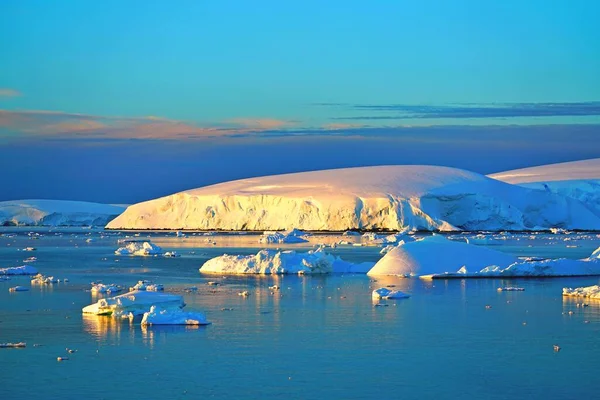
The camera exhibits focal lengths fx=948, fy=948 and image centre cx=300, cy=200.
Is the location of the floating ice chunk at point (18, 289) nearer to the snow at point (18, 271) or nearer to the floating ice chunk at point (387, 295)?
the snow at point (18, 271)

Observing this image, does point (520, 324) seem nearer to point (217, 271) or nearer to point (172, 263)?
point (217, 271)

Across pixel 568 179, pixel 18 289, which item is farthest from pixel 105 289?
pixel 568 179

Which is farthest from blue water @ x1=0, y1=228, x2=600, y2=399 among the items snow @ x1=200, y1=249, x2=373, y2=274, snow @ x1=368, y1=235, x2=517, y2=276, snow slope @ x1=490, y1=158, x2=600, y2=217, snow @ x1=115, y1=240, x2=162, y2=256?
snow slope @ x1=490, y1=158, x2=600, y2=217

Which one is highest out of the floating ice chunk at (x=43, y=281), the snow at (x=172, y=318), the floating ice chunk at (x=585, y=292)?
the floating ice chunk at (x=43, y=281)

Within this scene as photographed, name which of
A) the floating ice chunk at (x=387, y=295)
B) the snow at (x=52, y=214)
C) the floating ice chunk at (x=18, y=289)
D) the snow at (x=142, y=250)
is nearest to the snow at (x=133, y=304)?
the floating ice chunk at (x=387, y=295)

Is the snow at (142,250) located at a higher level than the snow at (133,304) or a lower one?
higher

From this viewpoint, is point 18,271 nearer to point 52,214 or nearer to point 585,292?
point 585,292

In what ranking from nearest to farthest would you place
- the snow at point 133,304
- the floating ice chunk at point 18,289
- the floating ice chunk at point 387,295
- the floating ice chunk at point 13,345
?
the floating ice chunk at point 13,345 < the snow at point 133,304 < the floating ice chunk at point 387,295 < the floating ice chunk at point 18,289

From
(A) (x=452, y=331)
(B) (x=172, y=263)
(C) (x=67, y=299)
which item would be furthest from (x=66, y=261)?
(A) (x=452, y=331)
